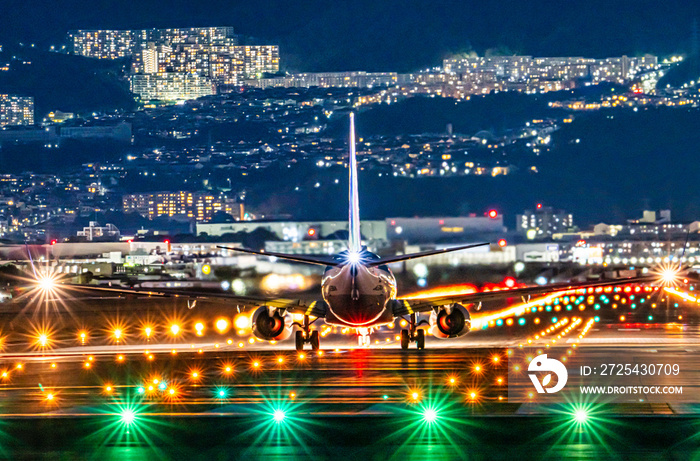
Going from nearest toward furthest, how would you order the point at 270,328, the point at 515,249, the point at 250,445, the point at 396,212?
the point at 250,445 → the point at 270,328 → the point at 515,249 → the point at 396,212

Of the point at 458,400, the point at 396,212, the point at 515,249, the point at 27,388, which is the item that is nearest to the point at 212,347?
the point at 27,388

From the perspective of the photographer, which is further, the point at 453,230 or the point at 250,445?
the point at 453,230

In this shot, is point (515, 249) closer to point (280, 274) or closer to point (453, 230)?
point (453, 230)

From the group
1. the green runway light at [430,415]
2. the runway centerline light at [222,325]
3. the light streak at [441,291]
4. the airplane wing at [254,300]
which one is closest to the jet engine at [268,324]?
the airplane wing at [254,300]

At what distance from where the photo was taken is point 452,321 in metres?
45.2

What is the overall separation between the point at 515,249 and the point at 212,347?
161 ft

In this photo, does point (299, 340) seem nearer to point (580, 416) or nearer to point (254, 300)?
point (254, 300)

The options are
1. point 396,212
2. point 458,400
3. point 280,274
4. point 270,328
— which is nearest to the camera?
point 458,400

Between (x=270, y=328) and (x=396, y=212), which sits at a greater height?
(x=396, y=212)

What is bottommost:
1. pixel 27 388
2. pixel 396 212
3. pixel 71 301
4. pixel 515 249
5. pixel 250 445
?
pixel 250 445

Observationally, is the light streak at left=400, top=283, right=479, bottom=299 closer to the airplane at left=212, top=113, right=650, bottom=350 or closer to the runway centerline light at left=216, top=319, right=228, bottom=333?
the runway centerline light at left=216, top=319, right=228, bottom=333

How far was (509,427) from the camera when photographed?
78.6 feet

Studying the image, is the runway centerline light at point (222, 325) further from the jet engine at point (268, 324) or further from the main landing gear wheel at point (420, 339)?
the main landing gear wheel at point (420, 339)

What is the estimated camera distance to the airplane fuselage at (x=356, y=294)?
41.8m
